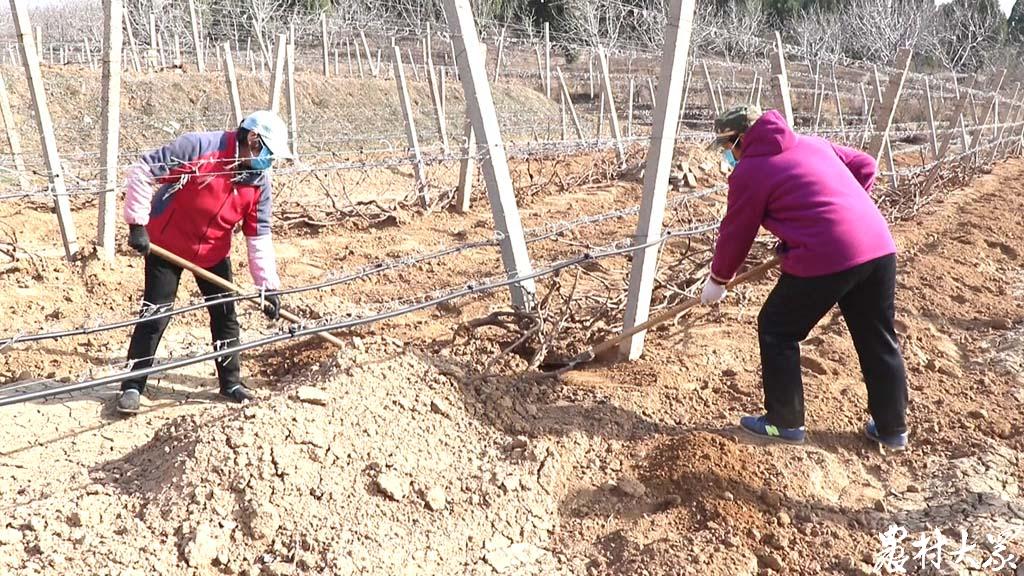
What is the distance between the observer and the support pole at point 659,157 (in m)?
3.34

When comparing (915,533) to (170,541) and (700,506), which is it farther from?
(170,541)

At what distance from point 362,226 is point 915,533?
6159 millimetres

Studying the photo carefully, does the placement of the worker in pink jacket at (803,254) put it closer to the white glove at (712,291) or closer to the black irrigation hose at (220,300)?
the white glove at (712,291)

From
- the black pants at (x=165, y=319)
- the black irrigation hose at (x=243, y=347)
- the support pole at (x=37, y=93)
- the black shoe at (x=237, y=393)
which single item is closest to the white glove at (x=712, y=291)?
the black irrigation hose at (x=243, y=347)

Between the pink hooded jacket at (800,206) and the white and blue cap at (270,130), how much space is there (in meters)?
1.85

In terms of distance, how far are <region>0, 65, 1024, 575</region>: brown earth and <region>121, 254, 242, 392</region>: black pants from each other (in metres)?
0.20

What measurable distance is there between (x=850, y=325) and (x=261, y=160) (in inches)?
101

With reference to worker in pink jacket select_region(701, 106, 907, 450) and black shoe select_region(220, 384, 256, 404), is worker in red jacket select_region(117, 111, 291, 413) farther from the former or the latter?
worker in pink jacket select_region(701, 106, 907, 450)

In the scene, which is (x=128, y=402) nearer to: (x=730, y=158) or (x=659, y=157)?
(x=659, y=157)

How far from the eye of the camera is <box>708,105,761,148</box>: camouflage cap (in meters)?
2.99

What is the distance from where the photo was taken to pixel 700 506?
270 centimetres

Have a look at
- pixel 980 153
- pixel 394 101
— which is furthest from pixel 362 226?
pixel 394 101

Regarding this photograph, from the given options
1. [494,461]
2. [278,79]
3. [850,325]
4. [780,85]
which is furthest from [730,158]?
[278,79]

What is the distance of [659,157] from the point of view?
11.4ft
